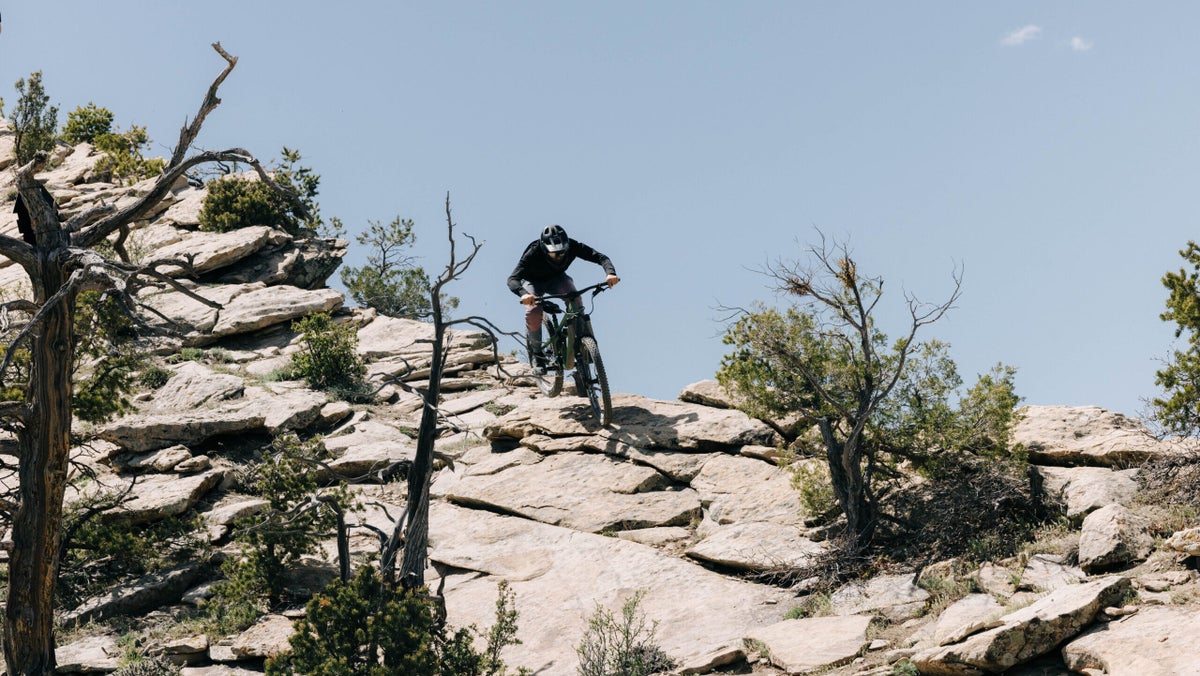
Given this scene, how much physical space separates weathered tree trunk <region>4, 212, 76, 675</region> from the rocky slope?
2.35 feet

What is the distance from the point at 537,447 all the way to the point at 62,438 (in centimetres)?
683

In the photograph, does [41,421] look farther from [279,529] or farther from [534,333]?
[534,333]

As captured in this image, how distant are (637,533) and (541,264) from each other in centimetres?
486

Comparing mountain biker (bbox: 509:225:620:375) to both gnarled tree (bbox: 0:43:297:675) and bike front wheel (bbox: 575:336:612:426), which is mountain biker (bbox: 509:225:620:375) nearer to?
bike front wheel (bbox: 575:336:612:426)

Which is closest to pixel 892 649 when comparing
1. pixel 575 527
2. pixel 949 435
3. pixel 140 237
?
pixel 949 435

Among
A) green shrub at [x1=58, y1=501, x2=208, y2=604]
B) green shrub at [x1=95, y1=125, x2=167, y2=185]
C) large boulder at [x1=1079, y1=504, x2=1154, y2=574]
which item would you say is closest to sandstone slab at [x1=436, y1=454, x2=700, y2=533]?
green shrub at [x1=58, y1=501, x2=208, y2=604]

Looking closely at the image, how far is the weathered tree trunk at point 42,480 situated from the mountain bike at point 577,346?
267 inches

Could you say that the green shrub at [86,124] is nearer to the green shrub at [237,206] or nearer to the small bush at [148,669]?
the green shrub at [237,206]

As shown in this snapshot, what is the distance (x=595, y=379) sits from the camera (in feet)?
56.7

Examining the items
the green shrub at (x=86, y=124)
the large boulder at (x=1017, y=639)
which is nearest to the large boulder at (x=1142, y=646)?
the large boulder at (x=1017, y=639)

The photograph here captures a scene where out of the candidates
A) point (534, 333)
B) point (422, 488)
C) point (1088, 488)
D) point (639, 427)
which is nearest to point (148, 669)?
point (422, 488)

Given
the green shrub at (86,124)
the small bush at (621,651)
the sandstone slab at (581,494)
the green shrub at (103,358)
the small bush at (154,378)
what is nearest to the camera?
the small bush at (621,651)

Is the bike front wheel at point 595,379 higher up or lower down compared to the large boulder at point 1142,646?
higher up

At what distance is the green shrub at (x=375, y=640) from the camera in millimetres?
11094
